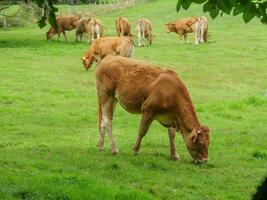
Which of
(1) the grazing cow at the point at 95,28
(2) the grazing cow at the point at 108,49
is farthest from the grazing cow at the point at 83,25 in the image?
(2) the grazing cow at the point at 108,49

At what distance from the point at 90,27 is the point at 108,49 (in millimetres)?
12280

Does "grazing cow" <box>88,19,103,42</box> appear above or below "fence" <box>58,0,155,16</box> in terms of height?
above

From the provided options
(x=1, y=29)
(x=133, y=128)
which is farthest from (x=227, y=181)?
(x=1, y=29)

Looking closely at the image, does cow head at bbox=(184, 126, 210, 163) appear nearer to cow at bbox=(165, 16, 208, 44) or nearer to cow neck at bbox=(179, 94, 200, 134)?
cow neck at bbox=(179, 94, 200, 134)

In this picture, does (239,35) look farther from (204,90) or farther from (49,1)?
(49,1)

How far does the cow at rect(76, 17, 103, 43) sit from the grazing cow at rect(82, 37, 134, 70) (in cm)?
1171

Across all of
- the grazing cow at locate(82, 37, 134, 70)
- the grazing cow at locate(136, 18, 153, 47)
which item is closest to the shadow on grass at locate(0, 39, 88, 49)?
the grazing cow at locate(136, 18, 153, 47)

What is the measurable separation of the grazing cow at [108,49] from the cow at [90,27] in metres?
11.7

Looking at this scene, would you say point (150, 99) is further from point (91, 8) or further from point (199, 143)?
point (91, 8)

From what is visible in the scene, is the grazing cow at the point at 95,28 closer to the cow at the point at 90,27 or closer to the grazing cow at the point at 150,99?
the cow at the point at 90,27

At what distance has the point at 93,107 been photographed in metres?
17.9

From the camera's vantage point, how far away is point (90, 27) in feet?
125

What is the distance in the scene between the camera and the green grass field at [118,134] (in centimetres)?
900

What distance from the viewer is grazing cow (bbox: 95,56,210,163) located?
11.1 m
